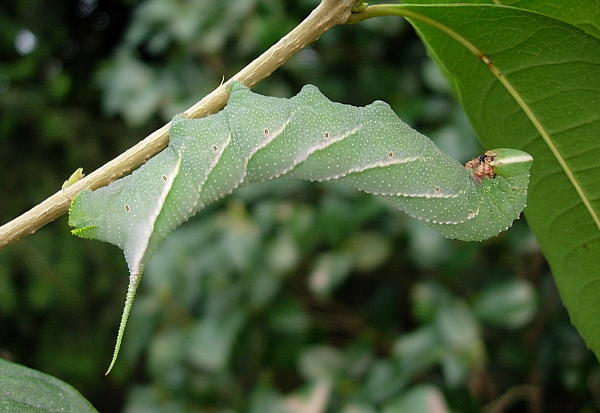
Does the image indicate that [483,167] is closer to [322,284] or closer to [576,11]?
[576,11]

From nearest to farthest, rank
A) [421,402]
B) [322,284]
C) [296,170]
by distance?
1. [296,170]
2. [421,402]
3. [322,284]

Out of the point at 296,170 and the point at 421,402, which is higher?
the point at 296,170

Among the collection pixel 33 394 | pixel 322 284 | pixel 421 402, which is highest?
pixel 33 394

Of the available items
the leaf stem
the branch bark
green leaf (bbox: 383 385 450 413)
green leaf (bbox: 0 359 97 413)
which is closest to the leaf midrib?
the leaf stem

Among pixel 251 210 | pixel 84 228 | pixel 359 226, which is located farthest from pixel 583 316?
pixel 251 210

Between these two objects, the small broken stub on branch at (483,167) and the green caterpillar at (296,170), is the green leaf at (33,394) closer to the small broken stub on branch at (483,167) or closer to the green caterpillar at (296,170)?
the green caterpillar at (296,170)

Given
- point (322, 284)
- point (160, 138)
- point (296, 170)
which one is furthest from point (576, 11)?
point (322, 284)
